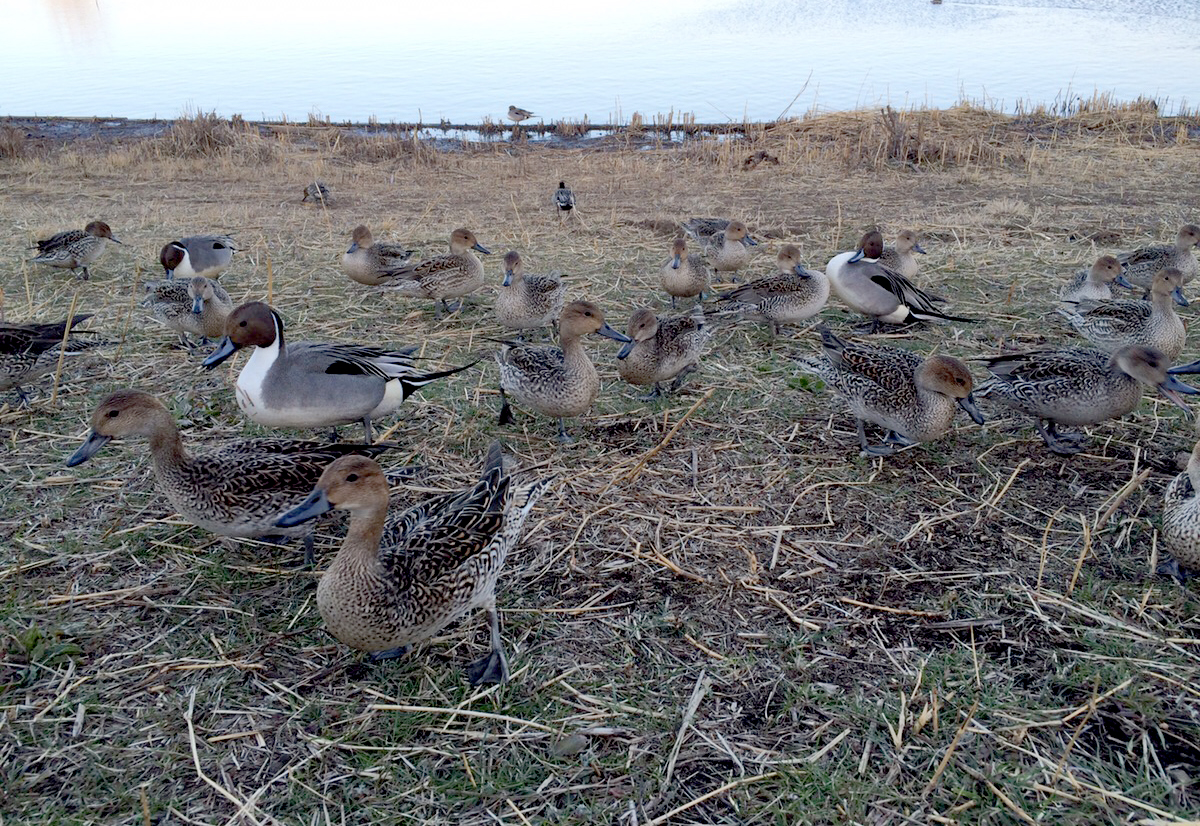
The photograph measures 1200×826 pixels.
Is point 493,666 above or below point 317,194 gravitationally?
below

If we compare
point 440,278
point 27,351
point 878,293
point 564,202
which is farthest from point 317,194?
point 878,293

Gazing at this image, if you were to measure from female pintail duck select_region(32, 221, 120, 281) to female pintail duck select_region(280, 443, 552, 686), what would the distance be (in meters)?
5.56

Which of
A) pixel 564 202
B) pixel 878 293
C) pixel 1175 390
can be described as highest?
pixel 564 202

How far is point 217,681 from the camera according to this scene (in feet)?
10.1

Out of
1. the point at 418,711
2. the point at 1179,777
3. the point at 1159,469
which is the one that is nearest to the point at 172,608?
the point at 418,711

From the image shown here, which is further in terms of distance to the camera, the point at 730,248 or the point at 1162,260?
the point at 730,248

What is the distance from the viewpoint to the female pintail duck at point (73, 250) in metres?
7.28

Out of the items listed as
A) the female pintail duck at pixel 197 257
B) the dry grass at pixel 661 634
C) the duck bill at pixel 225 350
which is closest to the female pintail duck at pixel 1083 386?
the dry grass at pixel 661 634

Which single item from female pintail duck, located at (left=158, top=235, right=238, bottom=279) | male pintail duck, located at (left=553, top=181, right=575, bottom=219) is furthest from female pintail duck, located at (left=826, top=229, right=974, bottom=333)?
female pintail duck, located at (left=158, top=235, right=238, bottom=279)

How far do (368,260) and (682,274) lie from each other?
2.51 m

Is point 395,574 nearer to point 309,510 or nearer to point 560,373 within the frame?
point 309,510

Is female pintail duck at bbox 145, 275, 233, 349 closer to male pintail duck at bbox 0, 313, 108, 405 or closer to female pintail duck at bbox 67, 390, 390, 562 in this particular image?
male pintail duck at bbox 0, 313, 108, 405

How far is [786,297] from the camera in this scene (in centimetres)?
608

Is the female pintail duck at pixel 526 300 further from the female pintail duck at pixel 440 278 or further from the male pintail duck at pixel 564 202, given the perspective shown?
the male pintail duck at pixel 564 202
